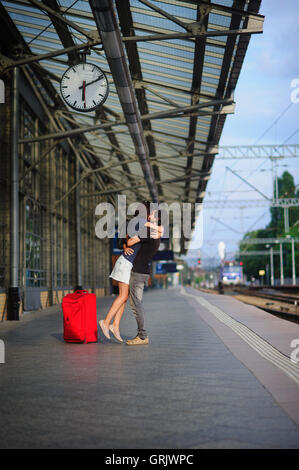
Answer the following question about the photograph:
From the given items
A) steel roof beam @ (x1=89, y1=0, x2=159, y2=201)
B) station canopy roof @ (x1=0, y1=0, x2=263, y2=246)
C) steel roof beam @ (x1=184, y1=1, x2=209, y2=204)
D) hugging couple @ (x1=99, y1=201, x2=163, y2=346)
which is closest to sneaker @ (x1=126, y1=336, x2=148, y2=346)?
hugging couple @ (x1=99, y1=201, x2=163, y2=346)

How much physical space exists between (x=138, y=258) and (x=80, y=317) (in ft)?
3.75

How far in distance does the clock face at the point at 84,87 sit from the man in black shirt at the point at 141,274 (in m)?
5.03

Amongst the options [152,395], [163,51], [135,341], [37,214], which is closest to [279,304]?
[37,214]

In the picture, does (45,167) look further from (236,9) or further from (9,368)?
(9,368)

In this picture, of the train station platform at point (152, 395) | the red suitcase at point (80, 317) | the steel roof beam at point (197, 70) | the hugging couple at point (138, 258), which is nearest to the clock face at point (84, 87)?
the steel roof beam at point (197, 70)

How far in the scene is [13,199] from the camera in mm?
14188

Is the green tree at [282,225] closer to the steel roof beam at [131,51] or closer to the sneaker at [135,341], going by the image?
the steel roof beam at [131,51]

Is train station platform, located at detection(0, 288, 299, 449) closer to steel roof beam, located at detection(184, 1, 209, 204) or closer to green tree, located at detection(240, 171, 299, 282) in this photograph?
steel roof beam, located at detection(184, 1, 209, 204)

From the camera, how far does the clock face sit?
12.0 metres

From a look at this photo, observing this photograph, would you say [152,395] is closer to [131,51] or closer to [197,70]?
[131,51]

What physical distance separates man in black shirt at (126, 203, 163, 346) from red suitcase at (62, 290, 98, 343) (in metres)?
0.60

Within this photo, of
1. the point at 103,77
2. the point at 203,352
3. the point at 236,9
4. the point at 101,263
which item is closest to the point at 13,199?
the point at 103,77

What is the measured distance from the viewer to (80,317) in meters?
8.02

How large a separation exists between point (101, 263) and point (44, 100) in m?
21.2
